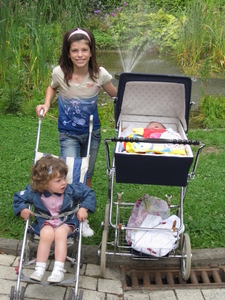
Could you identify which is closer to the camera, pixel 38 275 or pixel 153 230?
pixel 38 275

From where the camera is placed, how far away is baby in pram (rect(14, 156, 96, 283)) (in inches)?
126

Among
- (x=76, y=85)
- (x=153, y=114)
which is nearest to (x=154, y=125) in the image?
(x=153, y=114)

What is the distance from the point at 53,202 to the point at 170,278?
1150 mm

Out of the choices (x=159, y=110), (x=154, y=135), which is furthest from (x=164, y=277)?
(x=159, y=110)

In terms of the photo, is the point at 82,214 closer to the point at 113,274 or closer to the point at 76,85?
the point at 113,274

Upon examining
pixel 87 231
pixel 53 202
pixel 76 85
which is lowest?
pixel 87 231

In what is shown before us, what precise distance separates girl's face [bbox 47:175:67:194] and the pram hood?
2.92ft

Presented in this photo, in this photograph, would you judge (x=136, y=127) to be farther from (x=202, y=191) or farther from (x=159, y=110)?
(x=202, y=191)

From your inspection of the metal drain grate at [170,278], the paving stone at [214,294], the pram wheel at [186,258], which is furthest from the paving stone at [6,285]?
the paving stone at [214,294]

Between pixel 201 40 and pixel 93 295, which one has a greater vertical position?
pixel 201 40

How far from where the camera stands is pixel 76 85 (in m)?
3.68

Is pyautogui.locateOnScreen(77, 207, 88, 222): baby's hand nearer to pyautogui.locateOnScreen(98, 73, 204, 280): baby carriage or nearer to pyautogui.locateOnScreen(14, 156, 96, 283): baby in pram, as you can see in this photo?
pyautogui.locateOnScreen(14, 156, 96, 283): baby in pram

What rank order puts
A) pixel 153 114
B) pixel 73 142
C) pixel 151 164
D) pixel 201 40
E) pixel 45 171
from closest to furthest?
pixel 151 164 < pixel 45 171 < pixel 73 142 < pixel 153 114 < pixel 201 40

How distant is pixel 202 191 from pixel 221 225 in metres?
0.63
